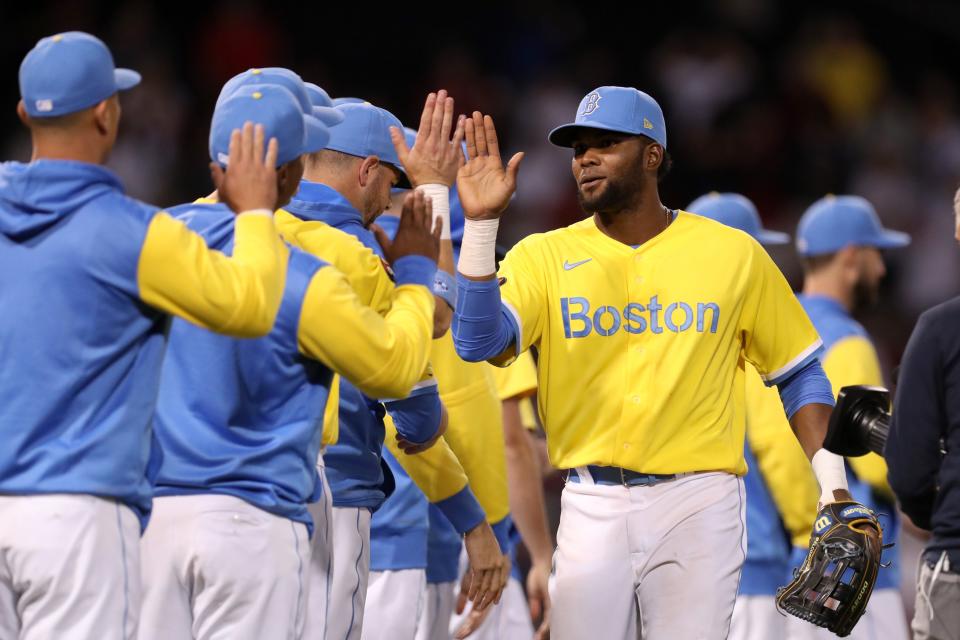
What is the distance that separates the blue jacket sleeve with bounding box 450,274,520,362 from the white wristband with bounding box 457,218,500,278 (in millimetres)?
33

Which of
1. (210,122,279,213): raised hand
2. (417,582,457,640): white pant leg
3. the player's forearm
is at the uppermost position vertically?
(210,122,279,213): raised hand

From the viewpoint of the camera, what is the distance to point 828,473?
5148 mm

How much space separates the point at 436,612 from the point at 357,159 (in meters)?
2.17

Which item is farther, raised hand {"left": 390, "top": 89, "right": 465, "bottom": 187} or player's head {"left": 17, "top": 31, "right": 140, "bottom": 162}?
raised hand {"left": 390, "top": 89, "right": 465, "bottom": 187}

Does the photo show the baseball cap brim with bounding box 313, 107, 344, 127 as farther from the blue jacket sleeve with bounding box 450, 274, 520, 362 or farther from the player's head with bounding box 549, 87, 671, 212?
the player's head with bounding box 549, 87, 671, 212

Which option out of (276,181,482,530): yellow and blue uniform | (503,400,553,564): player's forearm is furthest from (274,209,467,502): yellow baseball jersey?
(503,400,553,564): player's forearm

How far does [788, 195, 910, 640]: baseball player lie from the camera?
7152mm

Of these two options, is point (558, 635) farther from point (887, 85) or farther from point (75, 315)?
point (887, 85)

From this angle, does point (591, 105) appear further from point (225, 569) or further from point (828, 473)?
point (225, 569)

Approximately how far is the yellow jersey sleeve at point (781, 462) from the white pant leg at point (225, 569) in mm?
3583

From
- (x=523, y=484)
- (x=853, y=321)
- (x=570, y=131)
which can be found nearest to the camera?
(x=570, y=131)

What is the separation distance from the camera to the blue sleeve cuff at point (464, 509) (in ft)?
17.9

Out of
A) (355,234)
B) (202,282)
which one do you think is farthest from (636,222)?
(202,282)

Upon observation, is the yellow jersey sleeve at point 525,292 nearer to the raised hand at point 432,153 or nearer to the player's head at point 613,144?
the player's head at point 613,144
